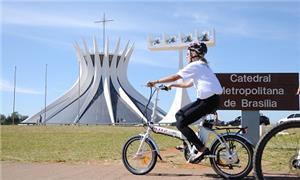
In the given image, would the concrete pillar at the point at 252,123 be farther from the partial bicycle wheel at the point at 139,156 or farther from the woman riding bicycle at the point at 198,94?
the woman riding bicycle at the point at 198,94

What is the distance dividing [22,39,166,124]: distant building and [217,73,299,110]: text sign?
226ft

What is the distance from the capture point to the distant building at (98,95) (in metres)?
80.9

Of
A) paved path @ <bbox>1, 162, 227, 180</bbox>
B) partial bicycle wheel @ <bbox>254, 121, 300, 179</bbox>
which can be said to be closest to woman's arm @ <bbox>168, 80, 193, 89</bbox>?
paved path @ <bbox>1, 162, 227, 180</bbox>

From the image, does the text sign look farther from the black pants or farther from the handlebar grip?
the black pants

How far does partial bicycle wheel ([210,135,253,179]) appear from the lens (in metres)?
6.14

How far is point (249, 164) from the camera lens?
615 cm

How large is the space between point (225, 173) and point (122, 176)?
1.45 metres

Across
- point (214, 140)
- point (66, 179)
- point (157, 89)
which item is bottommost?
point (66, 179)

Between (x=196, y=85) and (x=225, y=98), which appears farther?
(x=225, y=98)

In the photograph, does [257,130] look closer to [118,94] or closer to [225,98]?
[225,98]

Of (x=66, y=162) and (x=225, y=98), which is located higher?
(x=225, y=98)

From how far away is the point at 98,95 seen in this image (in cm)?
8600

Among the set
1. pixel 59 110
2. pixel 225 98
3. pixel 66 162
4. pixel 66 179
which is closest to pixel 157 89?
pixel 66 179

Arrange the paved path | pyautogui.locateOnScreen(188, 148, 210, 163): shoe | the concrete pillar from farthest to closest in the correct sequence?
1. the concrete pillar
2. the paved path
3. pyautogui.locateOnScreen(188, 148, 210, 163): shoe
